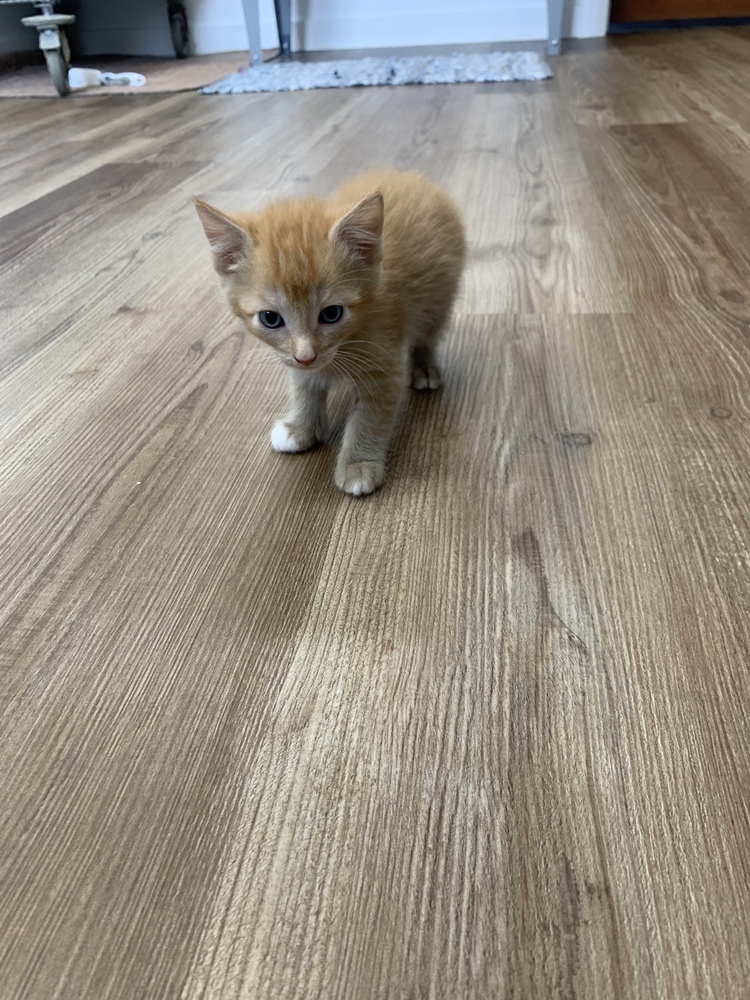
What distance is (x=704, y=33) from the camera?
161 inches

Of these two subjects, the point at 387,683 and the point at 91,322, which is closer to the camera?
the point at 387,683

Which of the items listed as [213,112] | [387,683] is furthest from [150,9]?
[387,683]

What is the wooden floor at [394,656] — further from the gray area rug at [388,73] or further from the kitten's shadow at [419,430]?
the gray area rug at [388,73]

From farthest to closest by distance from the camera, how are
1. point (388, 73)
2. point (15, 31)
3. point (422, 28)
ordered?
point (422, 28) → point (15, 31) → point (388, 73)

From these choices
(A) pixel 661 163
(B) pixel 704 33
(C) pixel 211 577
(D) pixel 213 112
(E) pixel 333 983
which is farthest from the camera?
(B) pixel 704 33

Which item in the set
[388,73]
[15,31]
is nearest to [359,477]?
[388,73]

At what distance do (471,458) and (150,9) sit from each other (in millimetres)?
4542

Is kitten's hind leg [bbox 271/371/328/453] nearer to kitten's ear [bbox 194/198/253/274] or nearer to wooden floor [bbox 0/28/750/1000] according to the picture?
wooden floor [bbox 0/28/750/1000]

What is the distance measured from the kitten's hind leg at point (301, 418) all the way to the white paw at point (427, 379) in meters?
0.18

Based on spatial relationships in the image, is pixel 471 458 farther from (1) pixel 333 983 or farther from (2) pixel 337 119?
(2) pixel 337 119

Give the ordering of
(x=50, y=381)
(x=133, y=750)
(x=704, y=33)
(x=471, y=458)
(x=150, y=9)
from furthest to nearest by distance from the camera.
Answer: (x=150, y=9) < (x=704, y=33) < (x=50, y=381) < (x=471, y=458) < (x=133, y=750)

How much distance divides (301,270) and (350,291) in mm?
68

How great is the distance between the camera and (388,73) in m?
3.57

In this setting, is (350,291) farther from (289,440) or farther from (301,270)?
(289,440)
